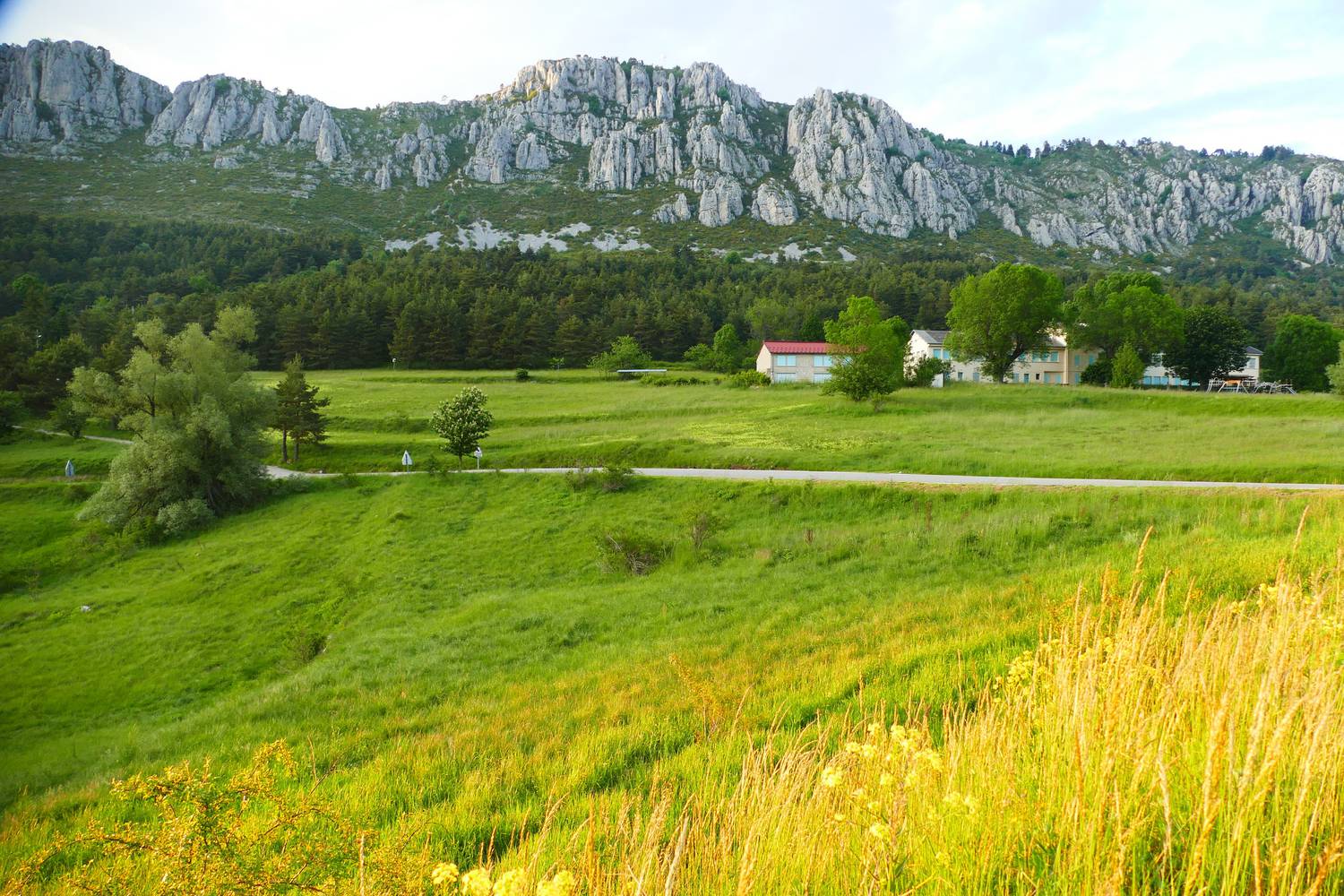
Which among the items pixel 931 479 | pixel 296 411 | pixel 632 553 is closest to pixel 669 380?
pixel 296 411

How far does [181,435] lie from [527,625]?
30.6 m

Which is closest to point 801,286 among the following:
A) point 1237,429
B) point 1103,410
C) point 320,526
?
point 1103,410

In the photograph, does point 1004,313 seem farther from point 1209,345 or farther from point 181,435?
point 181,435

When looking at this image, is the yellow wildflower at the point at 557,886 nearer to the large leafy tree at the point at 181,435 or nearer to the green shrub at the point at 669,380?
the large leafy tree at the point at 181,435

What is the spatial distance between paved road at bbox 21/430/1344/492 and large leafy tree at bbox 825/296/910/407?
2002cm

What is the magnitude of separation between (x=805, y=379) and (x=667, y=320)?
32.9 meters

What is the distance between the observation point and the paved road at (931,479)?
20.2 meters

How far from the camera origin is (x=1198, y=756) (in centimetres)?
323

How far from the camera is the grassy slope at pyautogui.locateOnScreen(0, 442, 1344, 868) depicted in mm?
7449

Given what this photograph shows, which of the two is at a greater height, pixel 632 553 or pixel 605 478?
pixel 605 478

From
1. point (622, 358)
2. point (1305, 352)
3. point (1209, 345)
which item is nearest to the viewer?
point (1209, 345)

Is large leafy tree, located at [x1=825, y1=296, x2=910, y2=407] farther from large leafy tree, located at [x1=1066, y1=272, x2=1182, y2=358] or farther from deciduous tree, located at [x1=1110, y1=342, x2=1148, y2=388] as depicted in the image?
large leafy tree, located at [x1=1066, y1=272, x2=1182, y2=358]

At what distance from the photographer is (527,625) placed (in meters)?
15.8

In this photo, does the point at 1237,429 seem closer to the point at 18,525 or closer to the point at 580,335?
the point at 18,525
